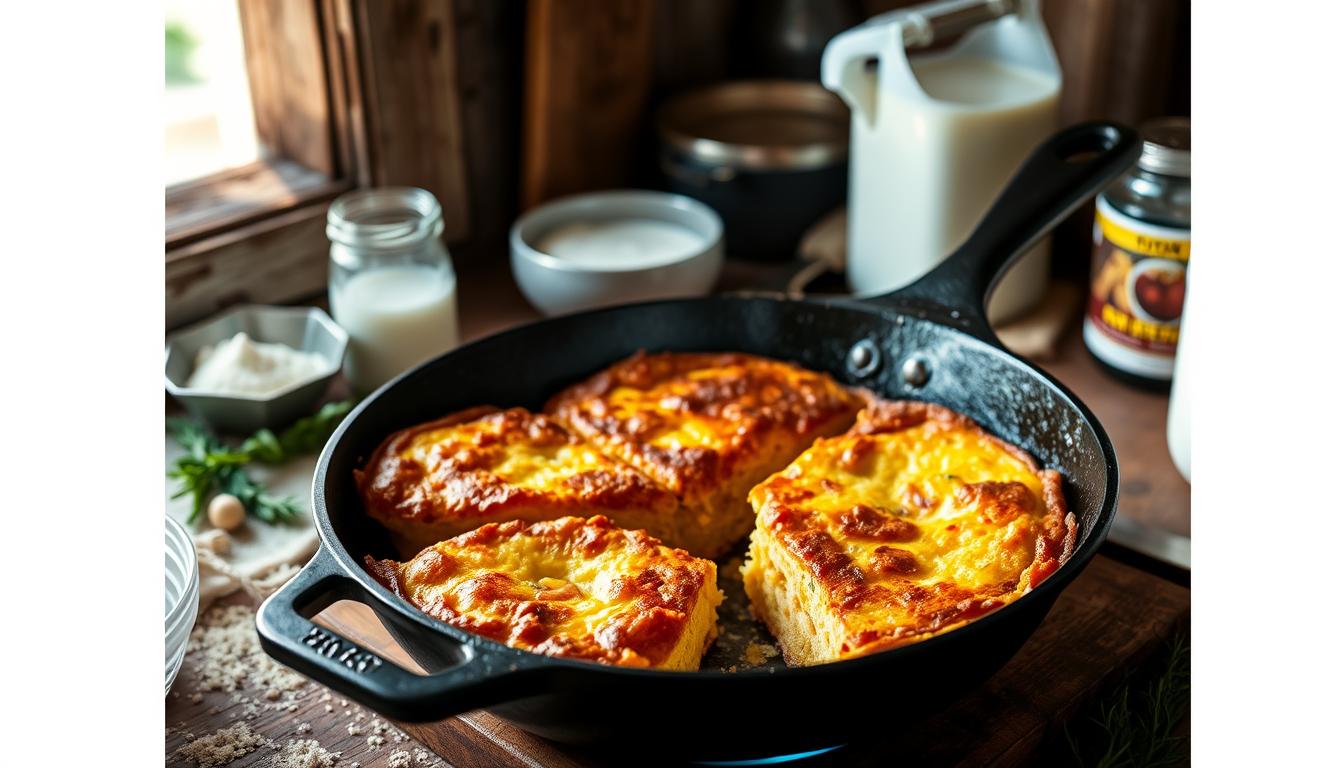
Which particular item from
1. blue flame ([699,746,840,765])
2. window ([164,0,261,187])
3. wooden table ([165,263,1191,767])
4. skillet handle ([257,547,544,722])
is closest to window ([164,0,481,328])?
window ([164,0,261,187])

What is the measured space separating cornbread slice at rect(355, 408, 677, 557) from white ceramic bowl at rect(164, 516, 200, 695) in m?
0.24

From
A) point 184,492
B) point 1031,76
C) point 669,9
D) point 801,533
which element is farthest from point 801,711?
point 669,9

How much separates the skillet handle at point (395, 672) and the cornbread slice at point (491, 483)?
41 centimetres

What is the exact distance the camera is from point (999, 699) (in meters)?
1.65

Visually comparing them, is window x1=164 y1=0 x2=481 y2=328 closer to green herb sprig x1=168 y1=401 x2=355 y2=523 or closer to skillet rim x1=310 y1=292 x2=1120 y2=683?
green herb sprig x1=168 y1=401 x2=355 y2=523

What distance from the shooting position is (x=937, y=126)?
245 centimetres

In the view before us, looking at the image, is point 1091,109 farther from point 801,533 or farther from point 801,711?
point 801,711

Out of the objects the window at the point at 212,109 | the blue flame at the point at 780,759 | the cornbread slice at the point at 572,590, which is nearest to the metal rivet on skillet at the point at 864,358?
the cornbread slice at the point at 572,590

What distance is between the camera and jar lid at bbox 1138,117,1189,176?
222 cm

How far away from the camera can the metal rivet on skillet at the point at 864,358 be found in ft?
6.92

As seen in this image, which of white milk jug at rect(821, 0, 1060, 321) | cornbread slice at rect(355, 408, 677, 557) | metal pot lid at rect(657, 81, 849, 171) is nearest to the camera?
cornbread slice at rect(355, 408, 677, 557)

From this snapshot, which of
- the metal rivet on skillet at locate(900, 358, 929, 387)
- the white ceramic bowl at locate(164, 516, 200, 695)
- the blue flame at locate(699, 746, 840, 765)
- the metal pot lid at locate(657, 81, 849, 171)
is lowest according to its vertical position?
the blue flame at locate(699, 746, 840, 765)

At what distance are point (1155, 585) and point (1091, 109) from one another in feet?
3.86

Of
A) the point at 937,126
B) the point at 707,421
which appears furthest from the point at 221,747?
the point at 937,126
